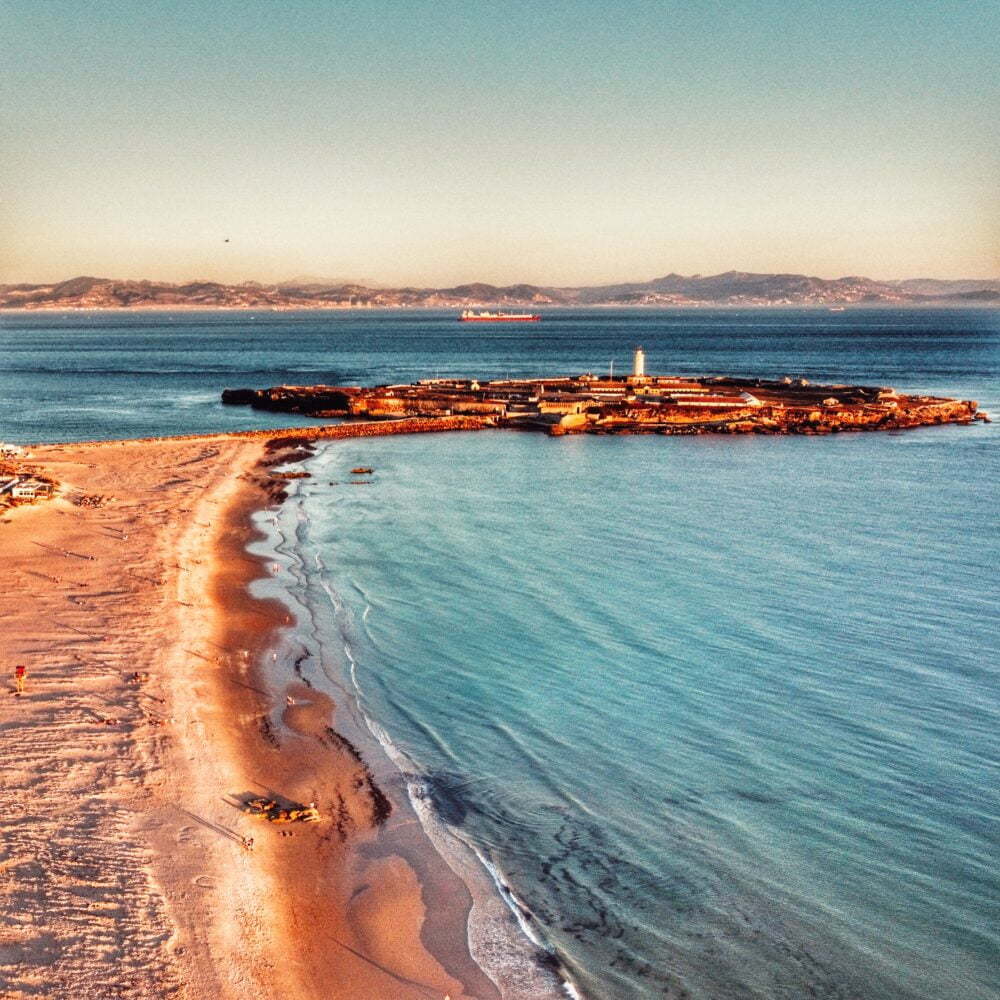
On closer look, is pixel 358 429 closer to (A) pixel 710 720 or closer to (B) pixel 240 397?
(B) pixel 240 397

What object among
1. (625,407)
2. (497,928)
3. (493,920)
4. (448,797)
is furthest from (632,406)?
(497,928)

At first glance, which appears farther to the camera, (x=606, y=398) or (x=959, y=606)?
(x=606, y=398)

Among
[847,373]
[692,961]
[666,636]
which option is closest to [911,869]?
[692,961]

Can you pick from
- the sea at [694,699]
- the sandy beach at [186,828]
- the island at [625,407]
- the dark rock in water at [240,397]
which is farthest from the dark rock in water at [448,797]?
the dark rock in water at [240,397]

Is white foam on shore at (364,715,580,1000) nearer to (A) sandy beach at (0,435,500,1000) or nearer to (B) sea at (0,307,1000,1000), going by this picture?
(B) sea at (0,307,1000,1000)

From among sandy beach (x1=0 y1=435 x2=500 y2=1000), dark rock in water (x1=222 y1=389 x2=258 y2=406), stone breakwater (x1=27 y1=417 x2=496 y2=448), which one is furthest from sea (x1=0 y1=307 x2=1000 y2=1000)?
dark rock in water (x1=222 y1=389 x2=258 y2=406)

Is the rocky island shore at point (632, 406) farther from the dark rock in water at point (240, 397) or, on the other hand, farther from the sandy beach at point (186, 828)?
the sandy beach at point (186, 828)

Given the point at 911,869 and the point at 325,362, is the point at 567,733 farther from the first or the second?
the point at 325,362
